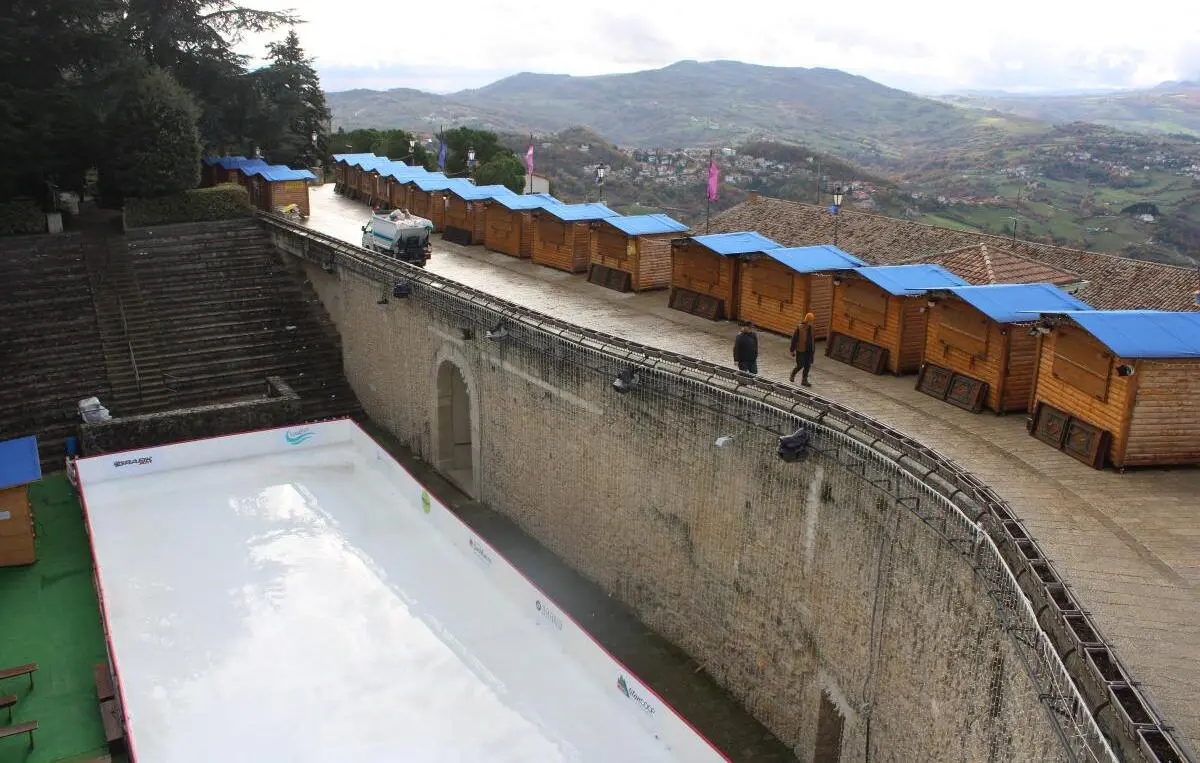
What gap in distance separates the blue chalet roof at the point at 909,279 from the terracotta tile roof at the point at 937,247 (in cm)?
470

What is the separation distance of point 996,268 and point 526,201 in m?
13.4

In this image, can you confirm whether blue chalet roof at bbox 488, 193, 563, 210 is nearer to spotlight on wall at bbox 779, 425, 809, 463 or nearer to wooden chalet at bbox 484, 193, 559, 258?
wooden chalet at bbox 484, 193, 559, 258

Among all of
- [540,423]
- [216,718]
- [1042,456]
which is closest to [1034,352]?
[1042,456]

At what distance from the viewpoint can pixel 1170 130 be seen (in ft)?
356

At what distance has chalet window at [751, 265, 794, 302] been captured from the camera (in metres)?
18.0

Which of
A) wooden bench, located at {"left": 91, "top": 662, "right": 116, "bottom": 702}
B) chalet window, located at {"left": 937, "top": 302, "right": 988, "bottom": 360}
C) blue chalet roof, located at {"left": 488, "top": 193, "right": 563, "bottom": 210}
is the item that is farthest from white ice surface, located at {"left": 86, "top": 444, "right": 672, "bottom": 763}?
blue chalet roof, located at {"left": 488, "top": 193, "right": 563, "bottom": 210}

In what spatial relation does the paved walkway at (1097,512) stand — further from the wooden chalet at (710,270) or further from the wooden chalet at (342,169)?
the wooden chalet at (342,169)

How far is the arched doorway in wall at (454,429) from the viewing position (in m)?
21.4

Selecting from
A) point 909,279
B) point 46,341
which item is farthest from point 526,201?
point 909,279

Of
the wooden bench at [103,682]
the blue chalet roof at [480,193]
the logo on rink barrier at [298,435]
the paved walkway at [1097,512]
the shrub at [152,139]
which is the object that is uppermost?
the shrub at [152,139]

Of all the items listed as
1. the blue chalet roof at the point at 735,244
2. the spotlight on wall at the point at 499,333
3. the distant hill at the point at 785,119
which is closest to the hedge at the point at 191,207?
the spotlight on wall at the point at 499,333

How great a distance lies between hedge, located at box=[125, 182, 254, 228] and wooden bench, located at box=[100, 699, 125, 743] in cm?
1929

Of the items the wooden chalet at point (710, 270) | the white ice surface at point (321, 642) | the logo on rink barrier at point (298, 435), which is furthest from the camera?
the logo on rink barrier at point (298, 435)

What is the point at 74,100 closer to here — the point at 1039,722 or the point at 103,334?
the point at 103,334
